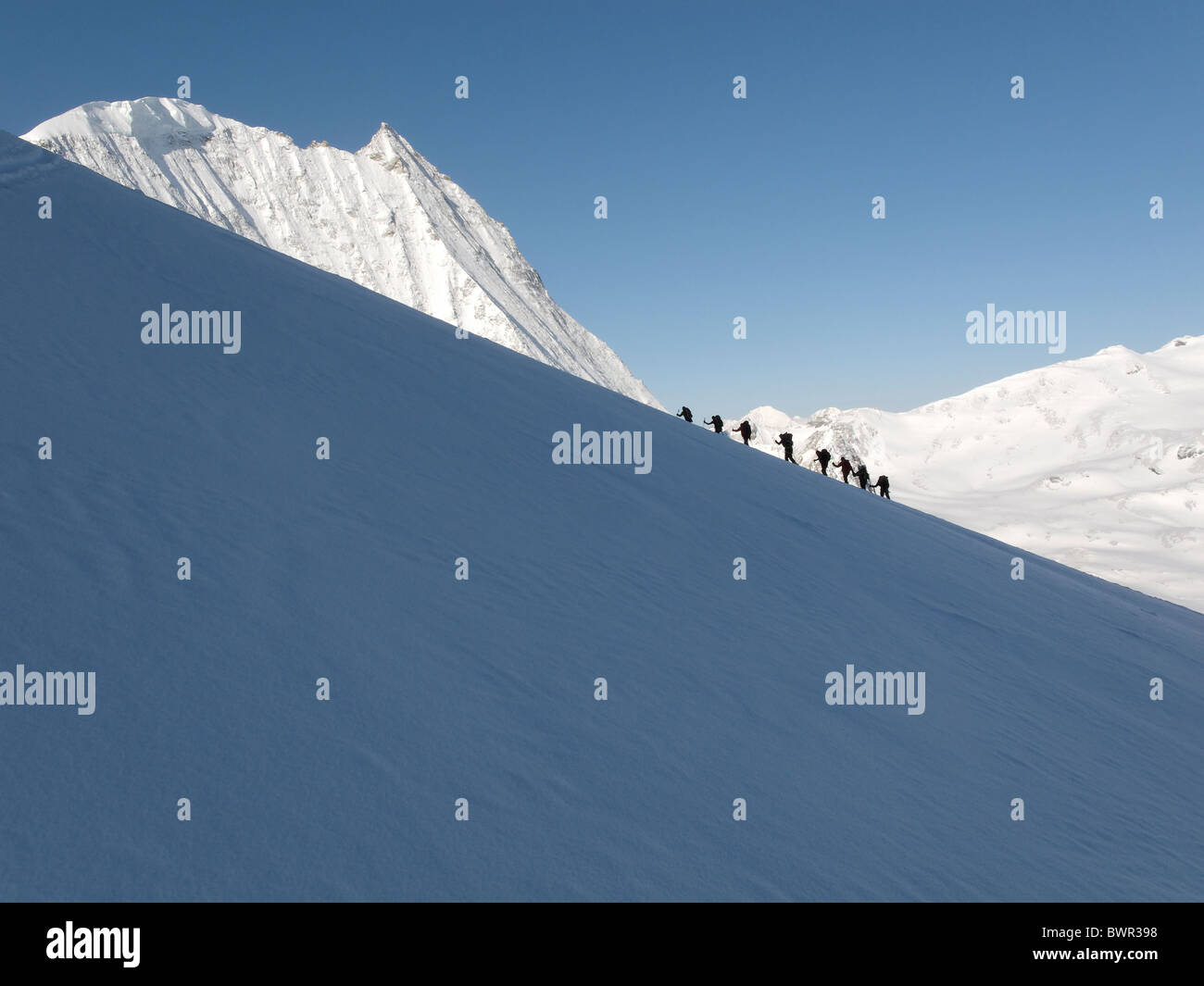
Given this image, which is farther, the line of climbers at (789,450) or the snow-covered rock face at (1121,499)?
the snow-covered rock face at (1121,499)

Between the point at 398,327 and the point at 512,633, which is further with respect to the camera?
the point at 398,327

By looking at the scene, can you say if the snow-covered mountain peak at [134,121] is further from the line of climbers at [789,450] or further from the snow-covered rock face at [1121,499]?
the line of climbers at [789,450]

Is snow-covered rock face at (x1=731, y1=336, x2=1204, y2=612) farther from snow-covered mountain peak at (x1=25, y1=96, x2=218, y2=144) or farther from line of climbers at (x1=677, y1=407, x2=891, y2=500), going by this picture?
snow-covered mountain peak at (x1=25, y1=96, x2=218, y2=144)

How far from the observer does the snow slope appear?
10.7 feet

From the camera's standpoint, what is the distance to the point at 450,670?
450cm

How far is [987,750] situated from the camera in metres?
5.54

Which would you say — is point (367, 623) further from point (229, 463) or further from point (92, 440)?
point (92, 440)

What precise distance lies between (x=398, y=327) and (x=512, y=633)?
8161 mm

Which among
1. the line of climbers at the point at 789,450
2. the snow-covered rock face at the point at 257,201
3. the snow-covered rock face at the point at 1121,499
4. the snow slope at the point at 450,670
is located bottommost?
the snow slope at the point at 450,670

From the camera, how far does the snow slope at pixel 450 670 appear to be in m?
3.26

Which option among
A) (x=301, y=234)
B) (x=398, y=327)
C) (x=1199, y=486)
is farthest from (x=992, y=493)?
(x=398, y=327)

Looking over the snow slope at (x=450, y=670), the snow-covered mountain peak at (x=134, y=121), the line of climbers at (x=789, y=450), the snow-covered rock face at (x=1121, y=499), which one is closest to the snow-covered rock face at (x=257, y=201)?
the snow-covered mountain peak at (x=134, y=121)

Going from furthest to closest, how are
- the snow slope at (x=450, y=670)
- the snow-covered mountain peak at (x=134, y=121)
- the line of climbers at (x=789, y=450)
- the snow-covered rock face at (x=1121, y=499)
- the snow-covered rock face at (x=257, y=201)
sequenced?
the snow-covered rock face at (x=257, y=201), the snow-covered mountain peak at (x=134, y=121), the snow-covered rock face at (x=1121, y=499), the line of climbers at (x=789, y=450), the snow slope at (x=450, y=670)

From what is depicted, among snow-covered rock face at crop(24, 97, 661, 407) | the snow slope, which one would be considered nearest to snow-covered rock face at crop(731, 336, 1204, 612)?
snow-covered rock face at crop(24, 97, 661, 407)
